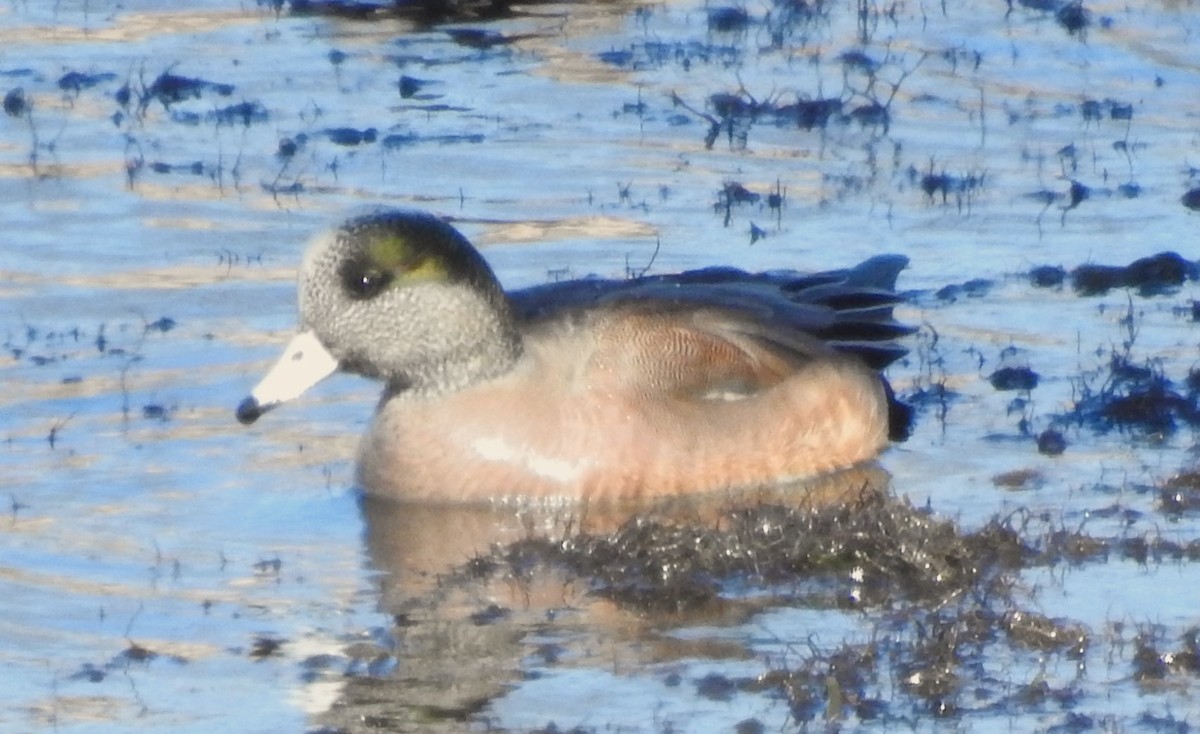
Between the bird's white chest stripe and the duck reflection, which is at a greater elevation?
the bird's white chest stripe

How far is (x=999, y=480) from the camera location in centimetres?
880

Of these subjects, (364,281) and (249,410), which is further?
(364,281)

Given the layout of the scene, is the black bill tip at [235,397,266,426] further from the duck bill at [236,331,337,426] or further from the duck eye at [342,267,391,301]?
the duck eye at [342,267,391,301]

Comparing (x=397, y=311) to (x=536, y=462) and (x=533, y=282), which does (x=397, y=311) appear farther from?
(x=533, y=282)

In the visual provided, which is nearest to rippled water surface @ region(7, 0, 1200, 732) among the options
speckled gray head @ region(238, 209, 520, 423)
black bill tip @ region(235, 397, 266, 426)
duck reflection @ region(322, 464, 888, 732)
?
duck reflection @ region(322, 464, 888, 732)

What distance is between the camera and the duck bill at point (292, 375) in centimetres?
838

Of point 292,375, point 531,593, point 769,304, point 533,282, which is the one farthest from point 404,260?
point 533,282

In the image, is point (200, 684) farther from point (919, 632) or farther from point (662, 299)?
point (662, 299)

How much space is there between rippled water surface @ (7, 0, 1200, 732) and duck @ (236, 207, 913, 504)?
22 centimetres

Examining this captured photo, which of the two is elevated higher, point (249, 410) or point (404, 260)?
point (404, 260)

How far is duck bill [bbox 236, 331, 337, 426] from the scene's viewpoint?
8.38 metres

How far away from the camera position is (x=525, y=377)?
8.77 m

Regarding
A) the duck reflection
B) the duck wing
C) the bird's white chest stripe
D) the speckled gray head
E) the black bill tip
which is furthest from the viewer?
the duck wing

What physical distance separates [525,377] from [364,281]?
0.59 metres
